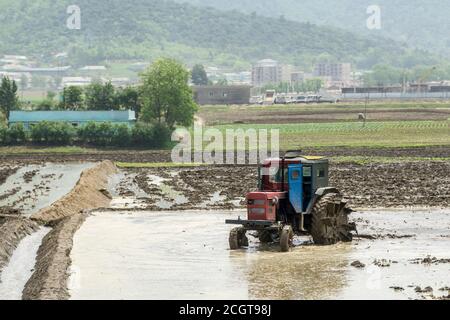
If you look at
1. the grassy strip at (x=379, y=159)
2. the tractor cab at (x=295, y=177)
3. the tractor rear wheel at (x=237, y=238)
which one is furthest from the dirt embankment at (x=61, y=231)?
the grassy strip at (x=379, y=159)

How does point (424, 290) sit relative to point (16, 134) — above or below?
above

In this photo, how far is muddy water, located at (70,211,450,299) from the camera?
23.9 metres

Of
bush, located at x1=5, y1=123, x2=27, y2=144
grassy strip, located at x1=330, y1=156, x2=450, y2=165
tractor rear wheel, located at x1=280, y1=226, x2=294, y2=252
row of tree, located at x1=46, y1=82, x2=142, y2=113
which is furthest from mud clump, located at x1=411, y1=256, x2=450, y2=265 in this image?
row of tree, located at x1=46, y1=82, x2=142, y2=113

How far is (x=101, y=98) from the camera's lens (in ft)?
363

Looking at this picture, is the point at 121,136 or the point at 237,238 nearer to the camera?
the point at 237,238

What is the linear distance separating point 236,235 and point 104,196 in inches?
729

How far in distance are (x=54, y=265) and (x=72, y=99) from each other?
8659cm

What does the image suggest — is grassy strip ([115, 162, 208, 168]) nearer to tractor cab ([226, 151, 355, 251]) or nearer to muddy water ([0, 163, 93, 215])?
muddy water ([0, 163, 93, 215])

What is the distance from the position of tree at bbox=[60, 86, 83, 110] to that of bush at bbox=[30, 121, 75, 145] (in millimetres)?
20226

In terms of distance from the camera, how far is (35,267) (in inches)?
→ 1101

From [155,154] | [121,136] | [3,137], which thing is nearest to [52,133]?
[3,137]

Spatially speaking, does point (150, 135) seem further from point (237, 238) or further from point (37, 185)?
point (237, 238)
